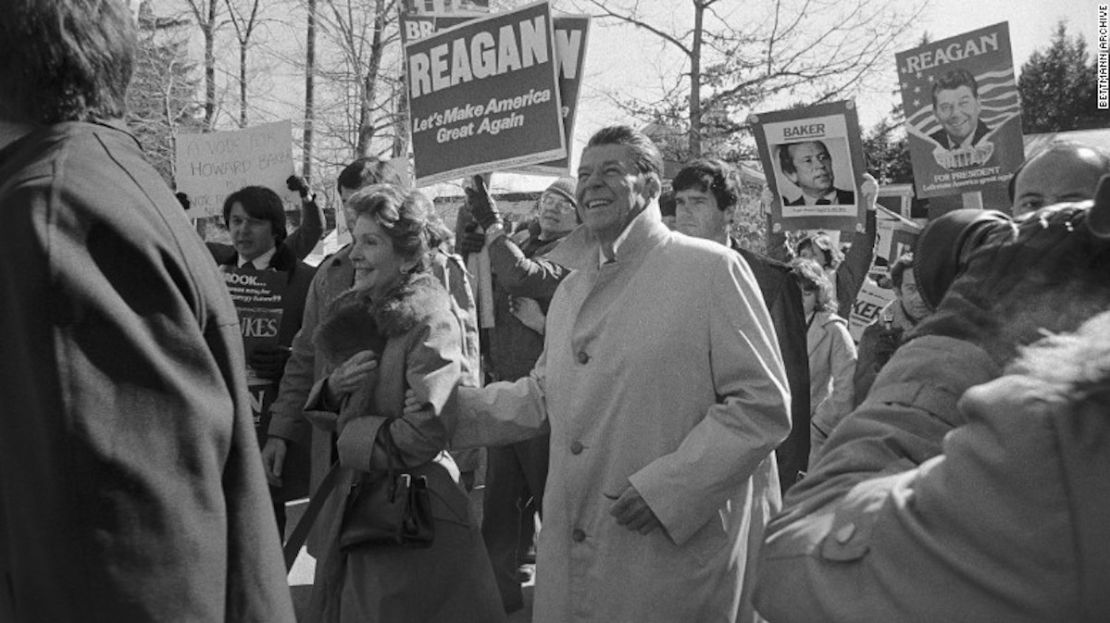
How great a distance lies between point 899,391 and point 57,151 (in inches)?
45.1

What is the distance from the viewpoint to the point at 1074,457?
3.22 feet

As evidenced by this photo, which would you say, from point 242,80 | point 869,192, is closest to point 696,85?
point 242,80

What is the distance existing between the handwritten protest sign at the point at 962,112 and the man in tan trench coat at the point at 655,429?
3.82 m

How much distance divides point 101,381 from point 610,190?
2.06 m

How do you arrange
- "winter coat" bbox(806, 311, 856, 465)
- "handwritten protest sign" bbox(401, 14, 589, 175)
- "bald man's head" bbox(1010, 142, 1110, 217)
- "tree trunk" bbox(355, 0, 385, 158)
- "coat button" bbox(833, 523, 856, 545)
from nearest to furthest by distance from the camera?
"coat button" bbox(833, 523, 856, 545)
"bald man's head" bbox(1010, 142, 1110, 217)
"handwritten protest sign" bbox(401, 14, 589, 175)
"winter coat" bbox(806, 311, 856, 465)
"tree trunk" bbox(355, 0, 385, 158)

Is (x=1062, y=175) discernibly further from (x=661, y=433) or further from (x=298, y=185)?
(x=298, y=185)

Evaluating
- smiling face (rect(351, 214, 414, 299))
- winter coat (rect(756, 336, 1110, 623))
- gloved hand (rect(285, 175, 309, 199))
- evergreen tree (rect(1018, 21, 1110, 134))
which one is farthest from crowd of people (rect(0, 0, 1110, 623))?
evergreen tree (rect(1018, 21, 1110, 134))

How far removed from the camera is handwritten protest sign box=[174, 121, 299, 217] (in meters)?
7.16

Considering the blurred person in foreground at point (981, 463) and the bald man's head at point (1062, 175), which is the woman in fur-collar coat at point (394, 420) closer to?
the bald man's head at point (1062, 175)

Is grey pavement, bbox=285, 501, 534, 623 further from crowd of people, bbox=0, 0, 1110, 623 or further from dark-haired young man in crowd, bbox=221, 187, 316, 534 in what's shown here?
crowd of people, bbox=0, 0, 1110, 623

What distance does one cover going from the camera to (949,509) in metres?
1.05

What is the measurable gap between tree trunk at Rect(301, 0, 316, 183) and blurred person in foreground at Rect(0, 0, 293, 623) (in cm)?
1563

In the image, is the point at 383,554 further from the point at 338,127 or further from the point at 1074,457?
the point at 338,127

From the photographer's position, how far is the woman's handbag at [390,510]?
3.44 metres
